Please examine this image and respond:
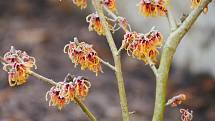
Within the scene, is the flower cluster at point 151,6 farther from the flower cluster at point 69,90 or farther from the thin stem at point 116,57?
the flower cluster at point 69,90

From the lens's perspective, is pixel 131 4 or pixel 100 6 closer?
pixel 100 6

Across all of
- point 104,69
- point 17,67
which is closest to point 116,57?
point 17,67

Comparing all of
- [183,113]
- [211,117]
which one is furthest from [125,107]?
[211,117]

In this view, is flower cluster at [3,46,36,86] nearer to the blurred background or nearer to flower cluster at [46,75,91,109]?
flower cluster at [46,75,91,109]

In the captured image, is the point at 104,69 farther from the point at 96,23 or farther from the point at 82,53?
the point at 82,53

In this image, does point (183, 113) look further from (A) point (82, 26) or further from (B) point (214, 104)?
(A) point (82, 26)

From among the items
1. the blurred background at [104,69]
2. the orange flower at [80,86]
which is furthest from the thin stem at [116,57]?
the blurred background at [104,69]
